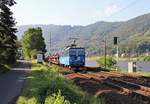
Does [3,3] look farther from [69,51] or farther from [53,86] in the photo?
[53,86]

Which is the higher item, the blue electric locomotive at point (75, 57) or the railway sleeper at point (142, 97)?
the blue electric locomotive at point (75, 57)

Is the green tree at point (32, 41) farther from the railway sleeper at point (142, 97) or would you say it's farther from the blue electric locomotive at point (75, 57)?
the railway sleeper at point (142, 97)

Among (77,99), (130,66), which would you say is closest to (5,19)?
(130,66)

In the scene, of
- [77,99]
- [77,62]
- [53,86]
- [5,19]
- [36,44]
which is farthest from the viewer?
[36,44]

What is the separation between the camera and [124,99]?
66.6 ft

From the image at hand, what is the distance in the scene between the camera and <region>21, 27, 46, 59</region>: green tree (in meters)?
168

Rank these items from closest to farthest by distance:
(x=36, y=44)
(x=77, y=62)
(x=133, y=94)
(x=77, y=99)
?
(x=77, y=99), (x=133, y=94), (x=77, y=62), (x=36, y=44)

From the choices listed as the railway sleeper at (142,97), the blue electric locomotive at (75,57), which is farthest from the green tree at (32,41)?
the railway sleeper at (142,97)

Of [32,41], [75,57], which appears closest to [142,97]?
[75,57]

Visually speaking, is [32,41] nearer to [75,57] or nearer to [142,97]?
[75,57]

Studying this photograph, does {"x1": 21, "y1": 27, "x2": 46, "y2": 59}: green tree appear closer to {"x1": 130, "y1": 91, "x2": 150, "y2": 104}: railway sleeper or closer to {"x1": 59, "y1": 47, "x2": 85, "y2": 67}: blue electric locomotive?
{"x1": 59, "y1": 47, "x2": 85, "y2": 67}: blue electric locomotive

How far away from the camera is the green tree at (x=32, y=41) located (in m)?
168

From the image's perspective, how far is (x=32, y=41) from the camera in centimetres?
17162

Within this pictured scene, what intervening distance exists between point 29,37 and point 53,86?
153 m
